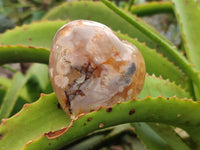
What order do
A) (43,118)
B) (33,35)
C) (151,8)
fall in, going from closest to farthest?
(43,118) < (33,35) < (151,8)

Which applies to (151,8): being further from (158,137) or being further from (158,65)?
(158,137)

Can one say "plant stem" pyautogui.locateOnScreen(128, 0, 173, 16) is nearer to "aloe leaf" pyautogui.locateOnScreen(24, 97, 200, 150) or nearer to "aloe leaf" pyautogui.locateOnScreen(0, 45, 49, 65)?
"aloe leaf" pyautogui.locateOnScreen(0, 45, 49, 65)

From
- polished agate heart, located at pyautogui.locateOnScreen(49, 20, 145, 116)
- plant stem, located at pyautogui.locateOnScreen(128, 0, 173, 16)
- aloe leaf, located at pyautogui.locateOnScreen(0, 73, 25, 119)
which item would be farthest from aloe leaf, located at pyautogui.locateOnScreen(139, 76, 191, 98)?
plant stem, located at pyautogui.locateOnScreen(128, 0, 173, 16)

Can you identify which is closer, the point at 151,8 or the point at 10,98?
the point at 10,98

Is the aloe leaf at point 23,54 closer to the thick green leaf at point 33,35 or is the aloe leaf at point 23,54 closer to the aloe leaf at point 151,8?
the thick green leaf at point 33,35

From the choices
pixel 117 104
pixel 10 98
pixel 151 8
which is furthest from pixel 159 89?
pixel 151 8

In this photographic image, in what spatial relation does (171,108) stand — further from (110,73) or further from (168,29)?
(168,29)

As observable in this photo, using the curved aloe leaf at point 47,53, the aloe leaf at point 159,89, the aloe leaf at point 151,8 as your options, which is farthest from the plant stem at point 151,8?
the aloe leaf at point 159,89
